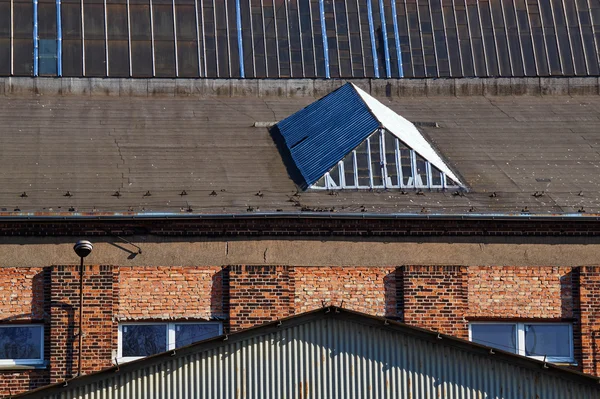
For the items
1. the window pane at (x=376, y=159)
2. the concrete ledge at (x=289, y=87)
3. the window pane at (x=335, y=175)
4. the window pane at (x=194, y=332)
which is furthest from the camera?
the concrete ledge at (x=289, y=87)

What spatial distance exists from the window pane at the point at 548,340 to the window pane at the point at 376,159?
4015 mm

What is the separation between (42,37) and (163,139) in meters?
5.94

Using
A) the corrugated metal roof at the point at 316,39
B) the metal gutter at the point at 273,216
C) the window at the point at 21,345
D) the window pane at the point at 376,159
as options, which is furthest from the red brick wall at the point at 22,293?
the corrugated metal roof at the point at 316,39

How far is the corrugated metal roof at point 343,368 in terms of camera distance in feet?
69.2

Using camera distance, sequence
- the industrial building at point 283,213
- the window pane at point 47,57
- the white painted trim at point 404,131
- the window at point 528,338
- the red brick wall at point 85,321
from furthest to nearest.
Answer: the window pane at point 47,57 → the white painted trim at point 404,131 → the window at point 528,338 → the industrial building at point 283,213 → the red brick wall at point 85,321

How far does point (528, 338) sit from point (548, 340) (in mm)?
373

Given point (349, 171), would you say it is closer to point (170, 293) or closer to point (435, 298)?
point (435, 298)

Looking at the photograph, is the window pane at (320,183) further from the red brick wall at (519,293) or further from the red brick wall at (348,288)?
the red brick wall at (519,293)

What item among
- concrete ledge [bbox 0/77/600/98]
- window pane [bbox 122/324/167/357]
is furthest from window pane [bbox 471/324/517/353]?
concrete ledge [bbox 0/77/600/98]

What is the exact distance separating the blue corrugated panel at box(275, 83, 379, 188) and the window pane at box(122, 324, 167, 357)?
4.15 meters

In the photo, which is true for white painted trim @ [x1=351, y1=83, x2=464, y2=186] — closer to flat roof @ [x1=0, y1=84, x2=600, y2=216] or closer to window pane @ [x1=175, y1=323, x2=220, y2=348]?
flat roof @ [x1=0, y1=84, x2=600, y2=216]

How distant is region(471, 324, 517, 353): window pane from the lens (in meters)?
26.9

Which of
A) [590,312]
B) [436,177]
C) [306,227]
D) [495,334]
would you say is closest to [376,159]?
[436,177]

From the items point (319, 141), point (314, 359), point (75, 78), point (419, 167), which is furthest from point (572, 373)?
point (75, 78)
